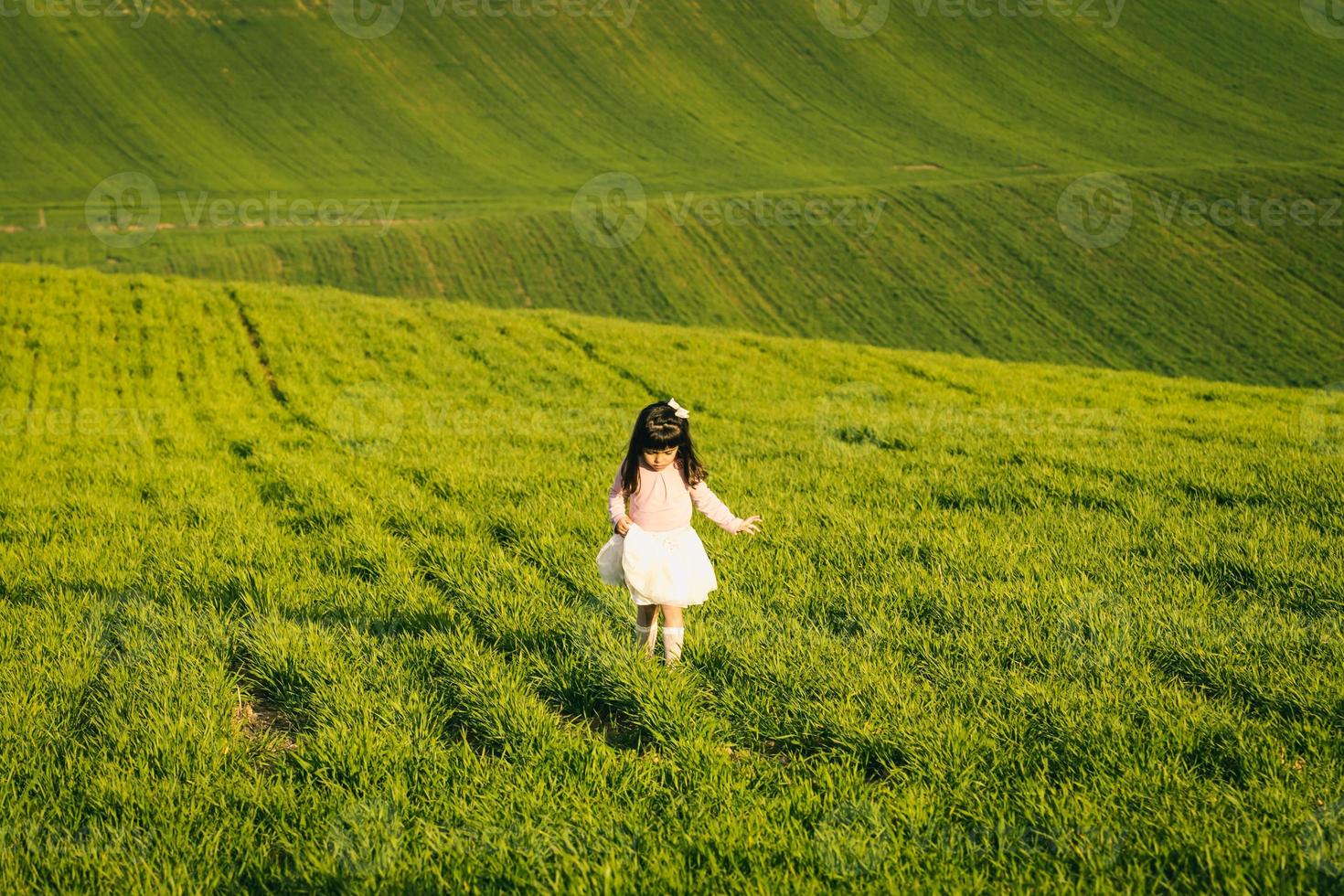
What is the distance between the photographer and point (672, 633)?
4.83 metres

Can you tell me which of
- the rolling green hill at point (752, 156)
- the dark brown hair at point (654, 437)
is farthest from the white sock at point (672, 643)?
the rolling green hill at point (752, 156)

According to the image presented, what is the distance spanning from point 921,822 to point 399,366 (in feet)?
44.7

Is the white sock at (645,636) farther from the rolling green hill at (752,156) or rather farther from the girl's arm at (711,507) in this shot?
the rolling green hill at (752,156)

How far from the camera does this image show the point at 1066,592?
18.2 ft

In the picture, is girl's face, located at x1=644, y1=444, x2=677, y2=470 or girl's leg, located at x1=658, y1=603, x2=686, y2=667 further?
girl's face, located at x1=644, y1=444, x2=677, y2=470

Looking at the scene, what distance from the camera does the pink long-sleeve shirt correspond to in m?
5.09

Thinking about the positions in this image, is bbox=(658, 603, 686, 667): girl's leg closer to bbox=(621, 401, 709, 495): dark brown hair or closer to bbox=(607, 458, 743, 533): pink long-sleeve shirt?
bbox=(607, 458, 743, 533): pink long-sleeve shirt

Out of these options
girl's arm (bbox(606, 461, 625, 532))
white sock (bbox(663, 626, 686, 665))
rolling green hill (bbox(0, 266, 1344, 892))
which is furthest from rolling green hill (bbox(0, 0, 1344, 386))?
white sock (bbox(663, 626, 686, 665))

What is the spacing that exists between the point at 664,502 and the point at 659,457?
26cm

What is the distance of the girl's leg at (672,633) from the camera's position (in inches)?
190

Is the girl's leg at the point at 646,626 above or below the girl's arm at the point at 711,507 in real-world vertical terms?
below

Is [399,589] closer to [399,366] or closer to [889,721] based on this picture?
[889,721]

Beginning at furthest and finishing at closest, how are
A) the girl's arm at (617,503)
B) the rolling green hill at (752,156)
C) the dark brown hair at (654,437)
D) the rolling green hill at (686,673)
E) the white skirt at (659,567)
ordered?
the rolling green hill at (752,156) < the girl's arm at (617,503) < the dark brown hair at (654,437) < the white skirt at (659,567) < the rolling green hill at (686,673)

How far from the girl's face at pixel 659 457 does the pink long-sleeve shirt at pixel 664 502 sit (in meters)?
0.03
